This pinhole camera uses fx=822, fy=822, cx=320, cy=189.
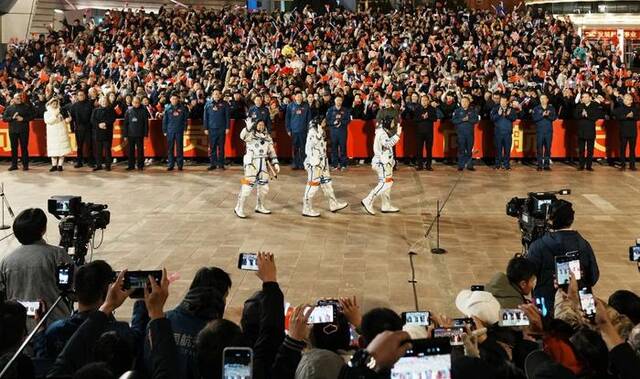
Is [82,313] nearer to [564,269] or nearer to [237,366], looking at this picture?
[237,366]

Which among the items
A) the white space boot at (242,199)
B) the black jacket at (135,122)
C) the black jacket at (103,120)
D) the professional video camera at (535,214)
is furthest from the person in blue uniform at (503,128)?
the professional video camera at (535,214)

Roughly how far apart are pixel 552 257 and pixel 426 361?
4.03m

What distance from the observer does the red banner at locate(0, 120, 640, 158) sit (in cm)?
2109

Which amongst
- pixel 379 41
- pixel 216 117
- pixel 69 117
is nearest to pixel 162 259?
pixel 216 117

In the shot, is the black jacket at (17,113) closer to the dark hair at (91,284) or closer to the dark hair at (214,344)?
the dark hair at (91,284)

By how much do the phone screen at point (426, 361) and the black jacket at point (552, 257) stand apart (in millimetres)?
3902

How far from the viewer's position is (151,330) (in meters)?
4.57

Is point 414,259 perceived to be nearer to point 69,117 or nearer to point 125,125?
point 125,125

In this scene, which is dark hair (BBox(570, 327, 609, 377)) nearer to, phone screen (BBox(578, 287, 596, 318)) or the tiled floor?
phone screen (BBox(578, 287, 596, 318))

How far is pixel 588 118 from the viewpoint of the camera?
780 inches

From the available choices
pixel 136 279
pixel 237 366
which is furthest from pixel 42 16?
pixel 237 366

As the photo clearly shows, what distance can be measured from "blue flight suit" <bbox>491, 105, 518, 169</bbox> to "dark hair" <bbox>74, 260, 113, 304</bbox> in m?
15.7

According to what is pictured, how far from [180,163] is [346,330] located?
52.3ft

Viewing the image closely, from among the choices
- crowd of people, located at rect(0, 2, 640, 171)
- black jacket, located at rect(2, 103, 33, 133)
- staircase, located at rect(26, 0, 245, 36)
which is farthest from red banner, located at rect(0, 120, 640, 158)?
staircase, located at rect(26, 0, 245, 36)
